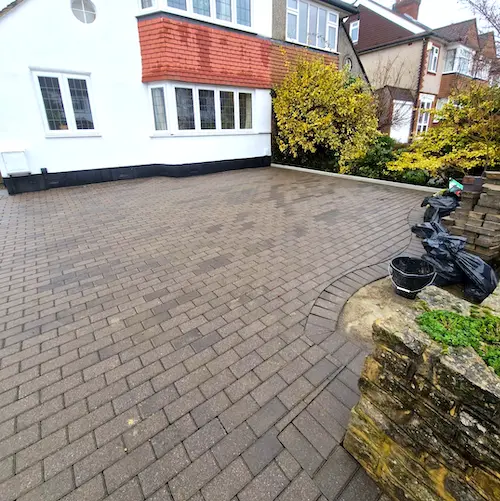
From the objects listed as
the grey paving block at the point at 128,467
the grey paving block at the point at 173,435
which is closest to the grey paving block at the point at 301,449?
the grey paving block at the point at 173,435

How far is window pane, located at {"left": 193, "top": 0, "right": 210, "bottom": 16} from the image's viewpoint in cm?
923

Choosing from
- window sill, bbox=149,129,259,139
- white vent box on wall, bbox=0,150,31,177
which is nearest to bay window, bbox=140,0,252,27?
window sill, bbox=149,129,259,139

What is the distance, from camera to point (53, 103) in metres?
8.25

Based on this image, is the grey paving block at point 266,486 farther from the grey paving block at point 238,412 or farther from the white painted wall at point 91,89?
the white painted wall at point 91,89

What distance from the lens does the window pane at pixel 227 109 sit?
10.7 m

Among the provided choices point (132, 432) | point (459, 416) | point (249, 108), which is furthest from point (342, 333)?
point (249, 108)

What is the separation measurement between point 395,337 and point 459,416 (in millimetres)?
388

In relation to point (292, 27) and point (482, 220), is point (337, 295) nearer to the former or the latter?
point (482, 220)

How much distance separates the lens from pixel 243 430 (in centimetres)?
200

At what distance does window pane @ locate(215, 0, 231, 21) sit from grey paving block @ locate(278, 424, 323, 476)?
11.9 metres

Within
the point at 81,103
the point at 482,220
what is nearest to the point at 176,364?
the point at 482,220

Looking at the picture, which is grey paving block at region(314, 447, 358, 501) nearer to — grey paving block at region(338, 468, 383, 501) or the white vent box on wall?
grey paving block at region(338, 468, 383, 501)

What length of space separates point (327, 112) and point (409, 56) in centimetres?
1516

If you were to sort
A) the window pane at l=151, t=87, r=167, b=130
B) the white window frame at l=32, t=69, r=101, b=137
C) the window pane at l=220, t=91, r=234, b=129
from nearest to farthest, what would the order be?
the white window frame at l=32, t=69, r=101, b=137 < the window pane at l=151, t=87, r=167, b=130 < the window pane at l=220, t=91, r=234, b=129
